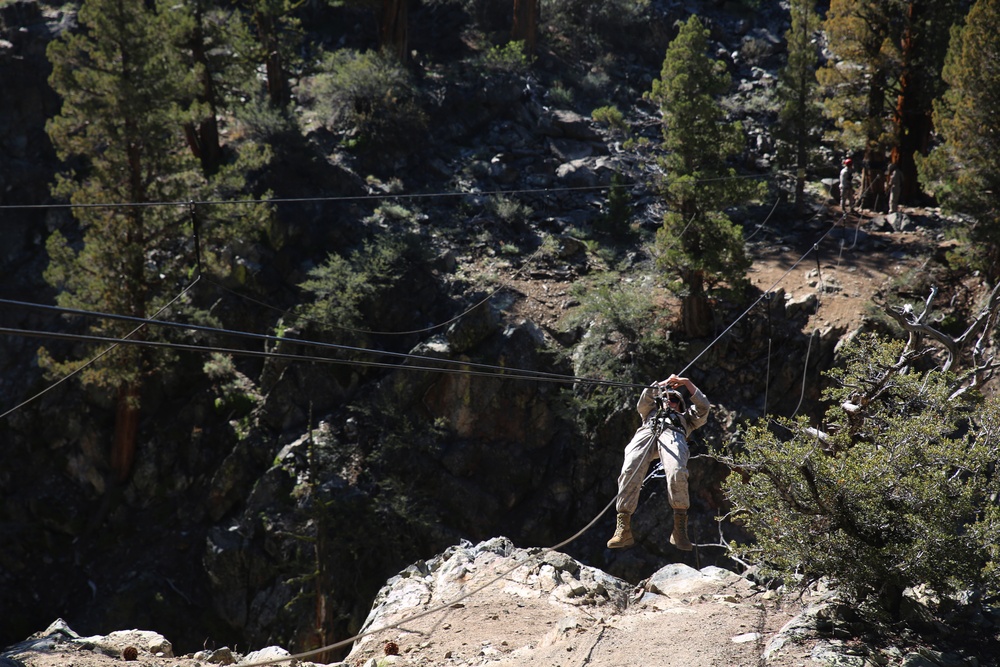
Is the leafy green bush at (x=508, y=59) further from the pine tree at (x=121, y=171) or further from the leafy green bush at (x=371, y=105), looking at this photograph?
the pine tree at (x=121, y=171)

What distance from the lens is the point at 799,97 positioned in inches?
867

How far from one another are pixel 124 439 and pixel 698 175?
14.1 m

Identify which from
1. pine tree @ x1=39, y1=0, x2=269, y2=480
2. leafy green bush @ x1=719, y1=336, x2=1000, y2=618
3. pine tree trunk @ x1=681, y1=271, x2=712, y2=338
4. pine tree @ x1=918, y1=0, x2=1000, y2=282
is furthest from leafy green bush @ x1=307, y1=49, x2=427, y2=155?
leafy green bush @ x1=719, y1=336, x2=1000, y2=618

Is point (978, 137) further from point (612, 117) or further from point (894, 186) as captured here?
point (612, 117)

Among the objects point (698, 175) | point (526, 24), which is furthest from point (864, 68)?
point (526, 24)

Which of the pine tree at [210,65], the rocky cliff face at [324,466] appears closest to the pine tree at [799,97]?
the rocky cliff face at [324,466]

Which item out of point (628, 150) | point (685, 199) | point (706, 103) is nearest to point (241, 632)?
point (685, 199)

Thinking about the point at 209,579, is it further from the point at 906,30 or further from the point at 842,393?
the point at 906,30

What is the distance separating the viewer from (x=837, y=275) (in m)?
19.1

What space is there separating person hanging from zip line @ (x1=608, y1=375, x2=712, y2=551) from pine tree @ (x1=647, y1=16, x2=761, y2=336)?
8.65 metres

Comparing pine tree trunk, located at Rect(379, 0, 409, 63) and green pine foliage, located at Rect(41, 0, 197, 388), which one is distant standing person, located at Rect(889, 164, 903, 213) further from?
green pine foliage, located at Rect(41, 0, 197, 388)

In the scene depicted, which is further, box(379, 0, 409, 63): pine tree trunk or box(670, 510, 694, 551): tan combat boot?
box(379, 0, 409, 63): pine tree trunk

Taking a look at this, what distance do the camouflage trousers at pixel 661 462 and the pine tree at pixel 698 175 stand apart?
29.6 feet

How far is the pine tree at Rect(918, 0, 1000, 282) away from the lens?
16.4 meters
